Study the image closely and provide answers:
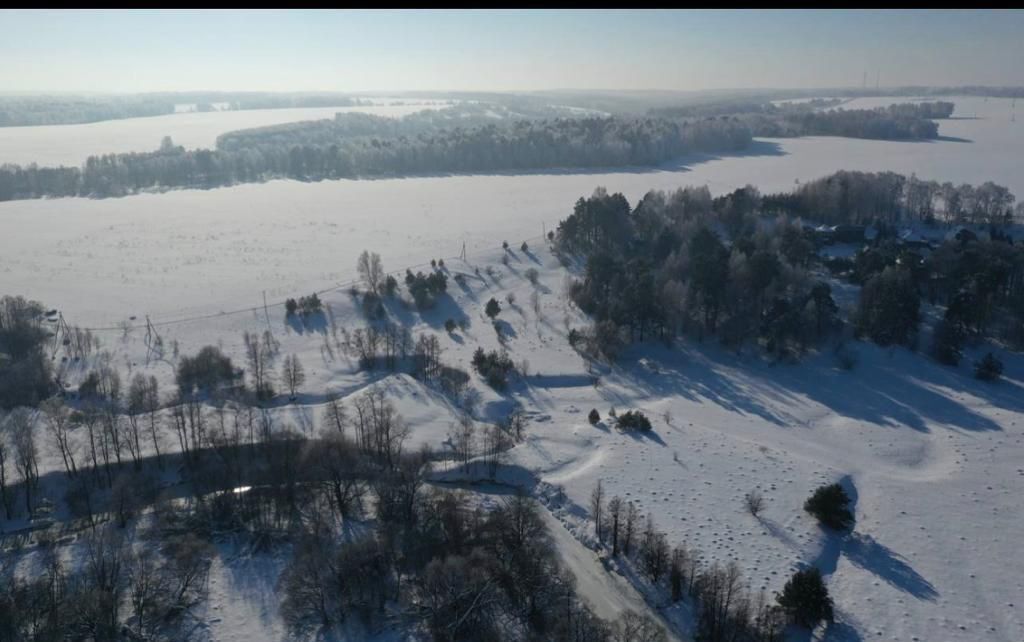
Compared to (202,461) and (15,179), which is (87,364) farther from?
(15,179)

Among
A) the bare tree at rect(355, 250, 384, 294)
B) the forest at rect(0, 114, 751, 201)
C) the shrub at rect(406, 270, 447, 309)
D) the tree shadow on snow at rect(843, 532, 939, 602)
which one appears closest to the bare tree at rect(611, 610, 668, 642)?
the tree shadow on snow at rect(843, 532, 939, 602)

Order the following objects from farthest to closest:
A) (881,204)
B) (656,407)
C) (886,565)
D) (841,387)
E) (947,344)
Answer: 1. (881,204)
2. (947,344)
3. (841,387)
4. (656,407)
5. (886,565)

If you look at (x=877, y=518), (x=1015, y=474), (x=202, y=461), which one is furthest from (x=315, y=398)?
(x=1015, y=474)

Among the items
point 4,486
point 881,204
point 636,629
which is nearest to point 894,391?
point 636,629

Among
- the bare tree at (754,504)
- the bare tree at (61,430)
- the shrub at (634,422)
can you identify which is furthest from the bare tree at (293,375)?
the bare tree at (754,504)

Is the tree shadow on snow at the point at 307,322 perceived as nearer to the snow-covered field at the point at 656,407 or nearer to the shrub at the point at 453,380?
the snow-covered field at the point at 656,407

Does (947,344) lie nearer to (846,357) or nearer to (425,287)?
(846,357)
